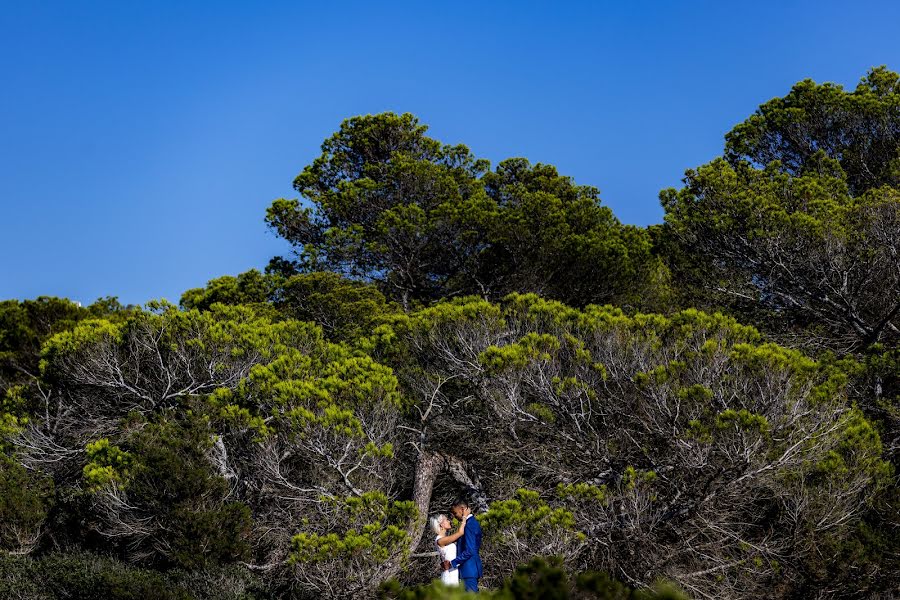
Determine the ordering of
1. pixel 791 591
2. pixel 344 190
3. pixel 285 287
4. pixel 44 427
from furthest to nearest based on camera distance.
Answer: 1. pixel 344 190
2. pixel 285 287
3. pixel 44 427
4. pixel 791 591

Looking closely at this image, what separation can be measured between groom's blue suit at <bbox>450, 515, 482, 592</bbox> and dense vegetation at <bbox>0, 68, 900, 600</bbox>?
6.37 ft

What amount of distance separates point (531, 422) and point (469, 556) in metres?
4.19

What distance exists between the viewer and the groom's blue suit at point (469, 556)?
7.38m

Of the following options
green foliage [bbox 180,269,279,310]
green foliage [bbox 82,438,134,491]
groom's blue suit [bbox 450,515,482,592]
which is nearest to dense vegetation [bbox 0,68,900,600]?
green foliage [bbox 82,438,134,491]

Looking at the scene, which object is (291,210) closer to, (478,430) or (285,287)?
(285,287)

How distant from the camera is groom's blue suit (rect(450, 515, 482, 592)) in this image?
7375 millimetres

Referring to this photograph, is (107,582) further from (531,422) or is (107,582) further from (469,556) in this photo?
(531,422)

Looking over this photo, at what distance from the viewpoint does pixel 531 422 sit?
11.4 m

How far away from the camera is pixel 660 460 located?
433 inches

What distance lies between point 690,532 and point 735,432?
81.4 inches

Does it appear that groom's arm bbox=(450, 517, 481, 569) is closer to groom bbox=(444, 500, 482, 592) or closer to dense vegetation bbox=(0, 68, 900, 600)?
groom bbox=(444, 500, 482, 592)

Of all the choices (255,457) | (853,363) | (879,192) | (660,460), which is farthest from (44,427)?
(879,192)

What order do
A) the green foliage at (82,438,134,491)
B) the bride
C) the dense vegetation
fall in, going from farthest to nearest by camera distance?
the green foliage at (82,438,134,491)
the dense vegetation
the bride

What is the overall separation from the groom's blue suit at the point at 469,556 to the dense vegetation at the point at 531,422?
76.4 inches
